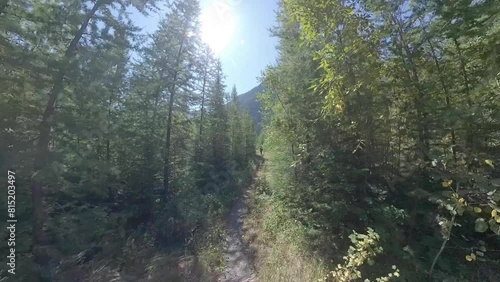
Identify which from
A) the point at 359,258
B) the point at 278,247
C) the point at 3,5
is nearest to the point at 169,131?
the point at 3,5

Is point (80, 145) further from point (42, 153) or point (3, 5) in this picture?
point (3, 5)

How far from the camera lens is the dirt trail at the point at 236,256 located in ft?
27.4

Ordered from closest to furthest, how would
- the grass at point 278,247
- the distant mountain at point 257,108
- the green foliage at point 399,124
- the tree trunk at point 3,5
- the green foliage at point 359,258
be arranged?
the green foliage at point 359,258, the green foliage at point 399,124, the grass at point 278,247, the tree trunk at point 3,5, the distant mountain at point 257,108

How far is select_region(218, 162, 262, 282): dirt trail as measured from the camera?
834cm

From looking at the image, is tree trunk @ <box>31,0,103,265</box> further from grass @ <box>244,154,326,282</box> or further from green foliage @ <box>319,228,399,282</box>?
green foliage @ <box>319,228,399,282</box>

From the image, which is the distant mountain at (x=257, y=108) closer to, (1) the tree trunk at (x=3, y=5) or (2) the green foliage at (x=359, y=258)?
(1) the tree trunk at (x=3, y=5)

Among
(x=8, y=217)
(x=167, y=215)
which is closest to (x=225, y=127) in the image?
(x=167, y=215)

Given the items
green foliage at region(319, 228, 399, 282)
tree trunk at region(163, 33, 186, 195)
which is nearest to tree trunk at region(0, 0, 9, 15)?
tree trunk at region(163, 33, 186, 195)

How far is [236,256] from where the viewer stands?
9.74 meters

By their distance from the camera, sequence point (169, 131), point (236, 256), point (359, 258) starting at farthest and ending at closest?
point (169, 131), point (236, 256), point (359, 258)

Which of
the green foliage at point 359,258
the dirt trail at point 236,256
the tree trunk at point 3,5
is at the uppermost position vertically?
the tree trunk at point 3,5

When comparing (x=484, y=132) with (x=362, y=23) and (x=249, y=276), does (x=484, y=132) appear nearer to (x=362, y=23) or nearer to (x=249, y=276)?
(x=362, y=23)

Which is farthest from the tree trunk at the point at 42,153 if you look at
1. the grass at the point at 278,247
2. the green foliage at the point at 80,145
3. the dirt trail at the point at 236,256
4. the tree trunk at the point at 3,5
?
the grass at the point at 278,247

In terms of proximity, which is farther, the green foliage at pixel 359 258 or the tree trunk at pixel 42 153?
the tree trunk at pixel 42 153
